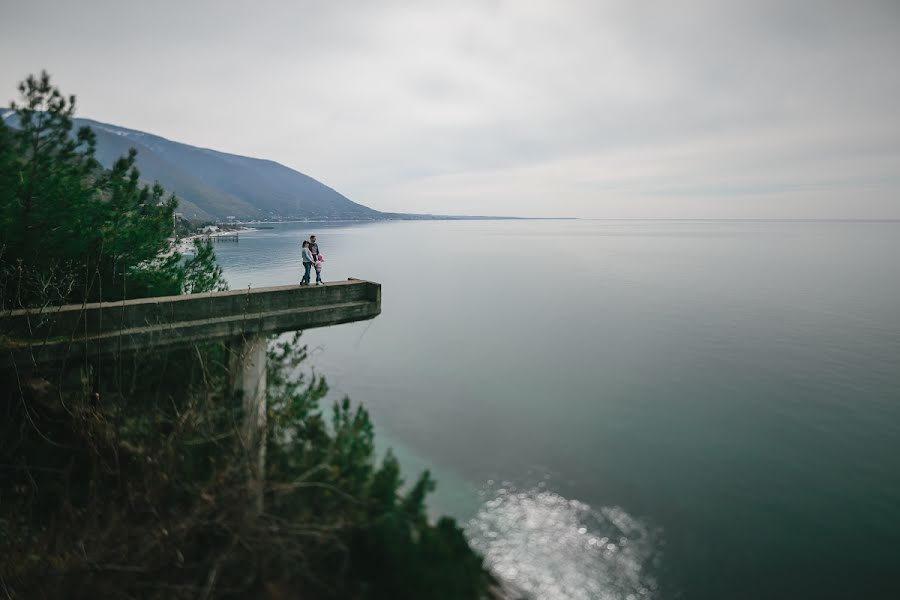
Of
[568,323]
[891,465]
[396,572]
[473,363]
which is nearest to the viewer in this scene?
[396,572]

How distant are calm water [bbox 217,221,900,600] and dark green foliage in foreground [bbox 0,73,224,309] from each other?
12.0 metres

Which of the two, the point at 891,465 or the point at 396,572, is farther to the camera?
the point at 891,465

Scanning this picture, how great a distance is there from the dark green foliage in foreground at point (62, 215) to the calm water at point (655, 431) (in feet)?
39.3

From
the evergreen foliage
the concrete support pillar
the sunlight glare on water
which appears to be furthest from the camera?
the sunlight glare on water

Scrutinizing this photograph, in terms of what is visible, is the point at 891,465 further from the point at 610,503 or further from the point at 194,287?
the point at 194,287

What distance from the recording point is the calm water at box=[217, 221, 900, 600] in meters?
13.7

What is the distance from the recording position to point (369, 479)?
836 centimetres

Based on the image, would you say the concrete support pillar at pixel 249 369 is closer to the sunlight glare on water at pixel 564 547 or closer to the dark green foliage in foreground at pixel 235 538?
the dark green foliage in foreground at pixel 235 538

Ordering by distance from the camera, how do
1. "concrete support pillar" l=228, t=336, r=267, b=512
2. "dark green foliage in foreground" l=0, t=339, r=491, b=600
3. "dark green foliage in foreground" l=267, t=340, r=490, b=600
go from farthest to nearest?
"concrete support pillar" l=228, t=336, r=267, b=512 → "dark green foliage in foreground" l=0, t=339, r=491, b=600 → "dark green foliage in foreground" l=267, t=340, r=490, b=600

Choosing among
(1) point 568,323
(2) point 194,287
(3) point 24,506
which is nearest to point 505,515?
(3) point 24,506

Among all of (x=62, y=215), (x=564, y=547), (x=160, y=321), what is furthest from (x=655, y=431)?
(x=62, y=215)

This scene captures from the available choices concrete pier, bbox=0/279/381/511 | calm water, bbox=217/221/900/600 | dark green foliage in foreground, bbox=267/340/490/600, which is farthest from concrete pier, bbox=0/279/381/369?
calm water, bbox=217/221/900/600

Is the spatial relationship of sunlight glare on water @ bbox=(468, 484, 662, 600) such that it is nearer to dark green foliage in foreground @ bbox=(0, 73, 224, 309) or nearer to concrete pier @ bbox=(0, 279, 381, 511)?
concrete pier @ bbox=(0, 279, 381, 511)

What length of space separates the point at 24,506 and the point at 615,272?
242ft
